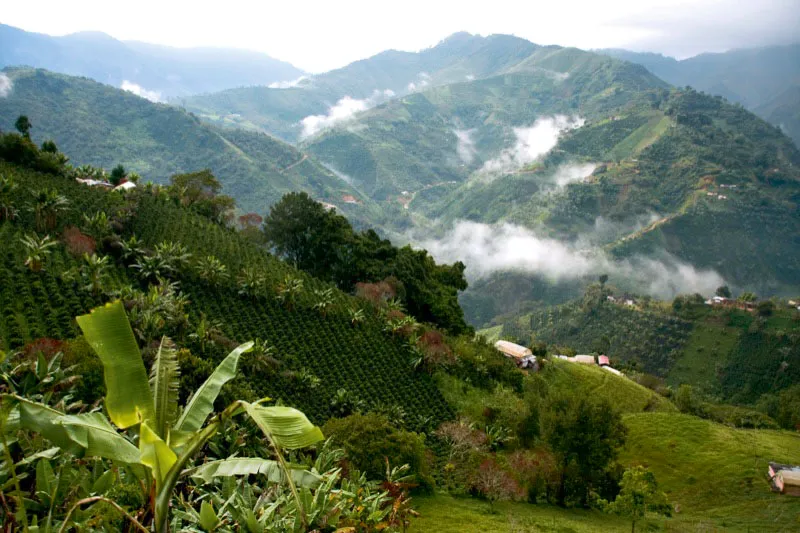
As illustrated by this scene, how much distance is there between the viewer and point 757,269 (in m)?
153

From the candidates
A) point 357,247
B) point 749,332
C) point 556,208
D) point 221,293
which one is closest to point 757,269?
point 556,208

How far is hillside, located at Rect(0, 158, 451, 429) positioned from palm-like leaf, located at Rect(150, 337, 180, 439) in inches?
531

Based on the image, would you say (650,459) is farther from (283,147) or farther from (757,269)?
(283,147)

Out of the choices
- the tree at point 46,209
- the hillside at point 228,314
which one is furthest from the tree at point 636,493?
the tree at point 46,209

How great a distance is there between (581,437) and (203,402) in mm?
17547

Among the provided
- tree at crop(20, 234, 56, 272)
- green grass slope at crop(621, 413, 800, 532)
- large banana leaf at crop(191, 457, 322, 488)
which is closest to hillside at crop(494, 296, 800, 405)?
green grass slope at crop(621, 413, 800, 532)

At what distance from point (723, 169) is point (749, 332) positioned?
371 ft

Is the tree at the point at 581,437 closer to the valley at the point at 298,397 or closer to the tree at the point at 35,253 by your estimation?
the valley at the point at 298,397

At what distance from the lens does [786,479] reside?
2414 cm

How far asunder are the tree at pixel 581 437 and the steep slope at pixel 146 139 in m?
135

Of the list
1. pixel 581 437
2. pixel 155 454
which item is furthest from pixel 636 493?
pixel 155 454

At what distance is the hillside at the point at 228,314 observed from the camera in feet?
74.5

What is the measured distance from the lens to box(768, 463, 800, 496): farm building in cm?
2391

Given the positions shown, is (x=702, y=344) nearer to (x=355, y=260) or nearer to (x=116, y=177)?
(x=355, y=260)
